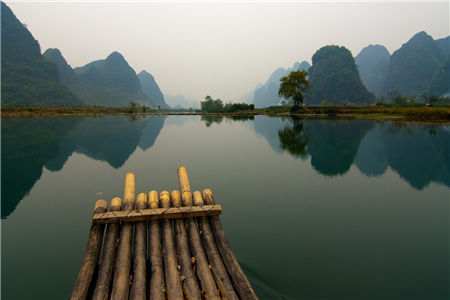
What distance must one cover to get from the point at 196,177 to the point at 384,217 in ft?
32.9

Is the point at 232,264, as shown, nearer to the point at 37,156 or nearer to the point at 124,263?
the point at 124,263

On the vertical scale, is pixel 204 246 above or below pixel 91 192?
above

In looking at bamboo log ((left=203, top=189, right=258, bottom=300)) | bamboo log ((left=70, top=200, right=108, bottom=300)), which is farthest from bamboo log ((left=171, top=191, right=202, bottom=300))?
bamboo log ((left=70, top=200, right=108, bottom=300))

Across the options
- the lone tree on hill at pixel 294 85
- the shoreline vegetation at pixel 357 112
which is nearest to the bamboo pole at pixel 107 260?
the shoreline vegetation at pixel 357 112

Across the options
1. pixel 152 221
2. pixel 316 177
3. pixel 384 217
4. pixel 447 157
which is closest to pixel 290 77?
pixel 447 157

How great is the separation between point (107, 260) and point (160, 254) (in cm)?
99

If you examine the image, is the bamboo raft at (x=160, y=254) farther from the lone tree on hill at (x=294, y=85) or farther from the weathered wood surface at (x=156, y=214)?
the lone tree on hill at (x=294, y=85)

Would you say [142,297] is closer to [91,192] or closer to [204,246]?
[204,246]

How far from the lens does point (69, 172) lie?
63.7 feet

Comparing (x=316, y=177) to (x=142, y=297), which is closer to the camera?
(x=142, y=297)

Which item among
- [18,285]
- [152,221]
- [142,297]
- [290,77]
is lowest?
[18,285]

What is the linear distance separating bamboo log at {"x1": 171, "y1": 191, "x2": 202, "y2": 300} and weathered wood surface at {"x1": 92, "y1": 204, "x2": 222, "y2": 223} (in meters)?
0.28

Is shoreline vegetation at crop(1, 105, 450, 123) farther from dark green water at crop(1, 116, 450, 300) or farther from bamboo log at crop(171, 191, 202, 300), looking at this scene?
bamboo log at crop(171, 191, 202, 300)

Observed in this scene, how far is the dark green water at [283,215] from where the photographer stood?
24.4 ft
